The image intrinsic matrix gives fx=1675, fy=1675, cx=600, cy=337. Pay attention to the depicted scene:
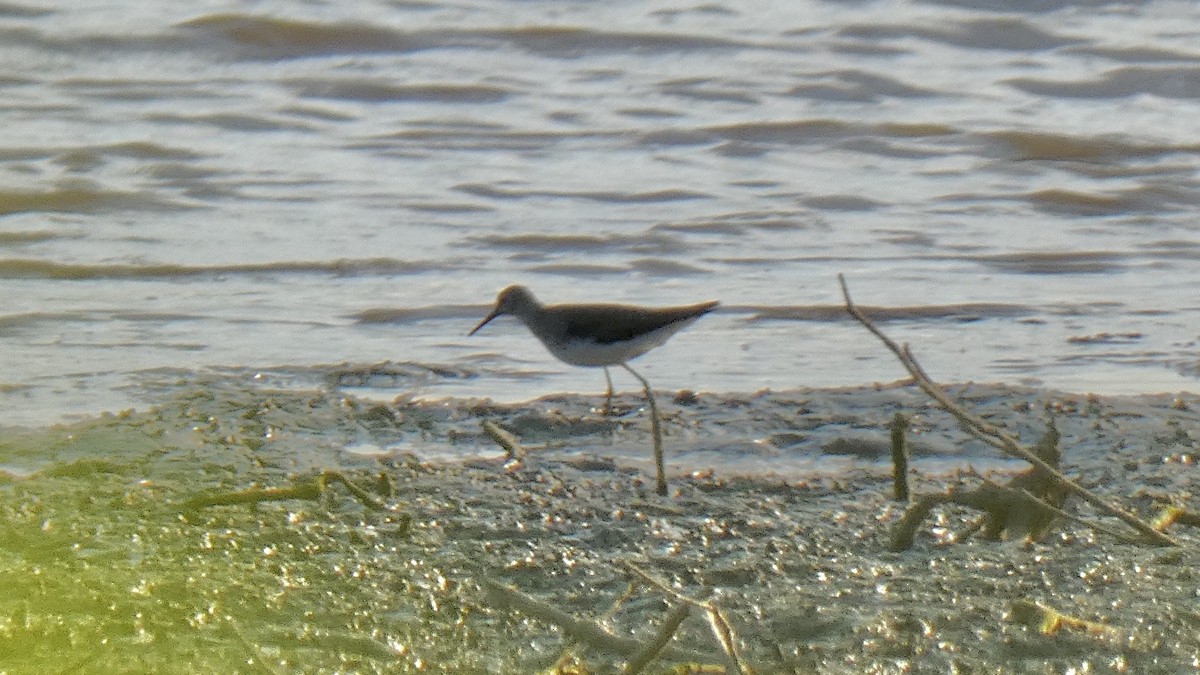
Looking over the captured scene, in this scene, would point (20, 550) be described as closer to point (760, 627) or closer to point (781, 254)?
point (760, 627)

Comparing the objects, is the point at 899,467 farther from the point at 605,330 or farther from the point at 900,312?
the point at 900,312

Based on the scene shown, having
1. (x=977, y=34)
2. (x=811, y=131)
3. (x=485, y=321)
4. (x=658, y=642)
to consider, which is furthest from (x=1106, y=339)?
(x=977, y=34)

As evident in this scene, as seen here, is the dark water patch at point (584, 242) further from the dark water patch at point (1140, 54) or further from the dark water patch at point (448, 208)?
the dark water patch at point (1140, 54)

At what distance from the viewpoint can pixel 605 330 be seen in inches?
214

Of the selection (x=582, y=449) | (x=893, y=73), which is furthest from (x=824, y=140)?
(x=582, y=449)

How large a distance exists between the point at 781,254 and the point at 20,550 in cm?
491

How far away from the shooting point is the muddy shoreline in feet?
8.74

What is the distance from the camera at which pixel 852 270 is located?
7.33 m

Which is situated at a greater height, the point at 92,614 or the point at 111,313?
the point at 92,614

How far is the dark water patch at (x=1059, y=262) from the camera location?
7.44 metres

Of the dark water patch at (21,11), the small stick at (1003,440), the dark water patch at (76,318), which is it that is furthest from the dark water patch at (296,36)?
the small stick at (1003,440)

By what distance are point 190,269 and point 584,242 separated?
1.82 metres

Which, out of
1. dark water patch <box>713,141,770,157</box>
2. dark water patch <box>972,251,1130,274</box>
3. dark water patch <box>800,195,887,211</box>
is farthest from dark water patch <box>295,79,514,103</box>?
dark water patch <box>972,251,1130,274</box>

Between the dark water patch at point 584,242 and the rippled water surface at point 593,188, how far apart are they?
19 mm
